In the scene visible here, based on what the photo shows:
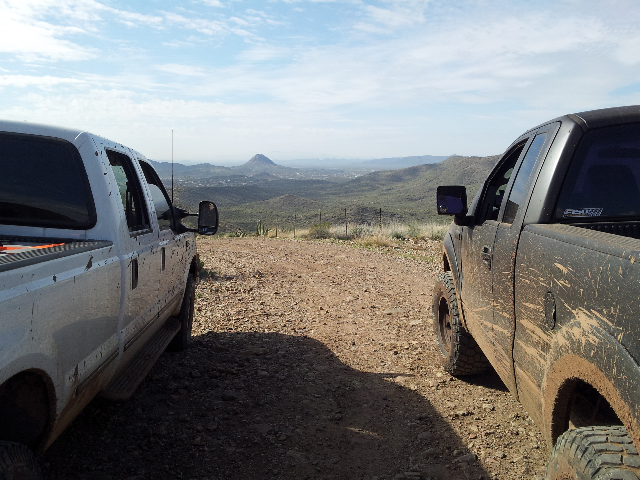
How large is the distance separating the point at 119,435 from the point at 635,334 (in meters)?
3.41

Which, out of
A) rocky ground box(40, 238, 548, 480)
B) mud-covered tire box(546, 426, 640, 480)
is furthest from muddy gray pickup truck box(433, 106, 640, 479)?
rocky ground box(40, 238, 548, 480)

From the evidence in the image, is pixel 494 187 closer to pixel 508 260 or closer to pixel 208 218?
pixel 508 260

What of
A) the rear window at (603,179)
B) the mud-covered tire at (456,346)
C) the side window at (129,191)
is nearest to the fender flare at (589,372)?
the rear window at (603,179)

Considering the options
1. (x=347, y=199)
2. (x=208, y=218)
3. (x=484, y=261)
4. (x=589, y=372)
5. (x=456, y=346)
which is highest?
(x=208, y=218)

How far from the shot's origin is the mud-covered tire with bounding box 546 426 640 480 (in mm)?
1719

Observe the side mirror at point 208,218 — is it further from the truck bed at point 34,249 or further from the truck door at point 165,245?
the truck bed at point 34,249

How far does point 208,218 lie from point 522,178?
2891 mm

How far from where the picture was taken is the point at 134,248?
3.49 m

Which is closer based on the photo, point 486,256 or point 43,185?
point 43,185

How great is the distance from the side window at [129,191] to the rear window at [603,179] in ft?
8.91

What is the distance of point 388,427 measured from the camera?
157 inches

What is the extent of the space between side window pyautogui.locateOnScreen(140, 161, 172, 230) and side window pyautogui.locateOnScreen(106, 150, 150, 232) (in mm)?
382

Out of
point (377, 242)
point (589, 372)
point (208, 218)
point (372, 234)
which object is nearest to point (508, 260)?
point (589, 372)

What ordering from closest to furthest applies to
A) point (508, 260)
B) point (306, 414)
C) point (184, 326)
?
1. point (508, 260)
2. point (306, 414)
3. point (184, 326)
